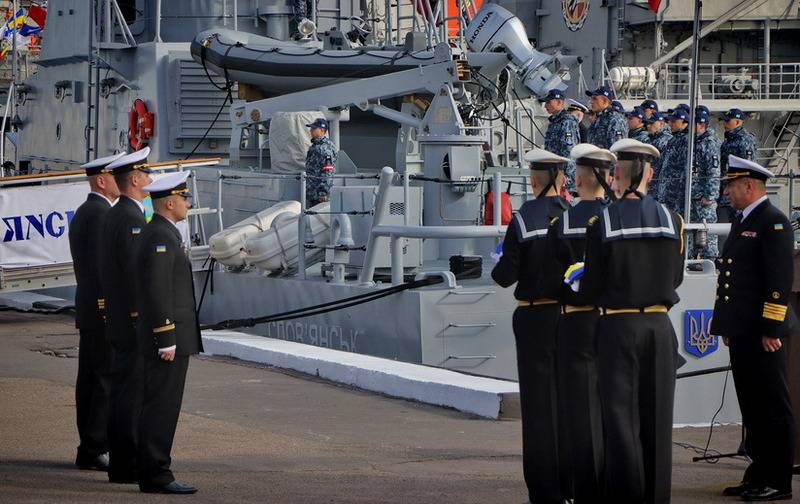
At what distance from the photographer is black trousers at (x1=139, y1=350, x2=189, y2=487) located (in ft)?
19.5

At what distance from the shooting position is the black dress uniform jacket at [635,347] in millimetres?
5316

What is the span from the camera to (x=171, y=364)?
6.02 metres

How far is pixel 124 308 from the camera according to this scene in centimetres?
639

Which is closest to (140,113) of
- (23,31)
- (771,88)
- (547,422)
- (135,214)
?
(23,31)

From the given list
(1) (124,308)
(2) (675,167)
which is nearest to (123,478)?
(1) (124,308)

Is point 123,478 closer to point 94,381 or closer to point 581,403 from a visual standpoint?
point 94,381

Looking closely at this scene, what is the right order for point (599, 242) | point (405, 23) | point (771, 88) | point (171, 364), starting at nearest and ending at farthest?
point (599, 242)
point (171, 364)
point (405, 23)
point (771, 88)

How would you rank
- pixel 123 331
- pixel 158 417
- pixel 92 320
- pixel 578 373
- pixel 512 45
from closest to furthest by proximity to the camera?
pixel 578 373, pixel 158 417, pixel 123 331, pixel 92 320, pixel 512 45

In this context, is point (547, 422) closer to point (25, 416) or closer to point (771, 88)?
point (25, 416)

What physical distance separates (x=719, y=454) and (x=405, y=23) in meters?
15.1

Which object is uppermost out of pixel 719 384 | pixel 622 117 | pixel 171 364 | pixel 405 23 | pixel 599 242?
pixel 405 23

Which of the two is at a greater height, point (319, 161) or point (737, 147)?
point (737, 147)

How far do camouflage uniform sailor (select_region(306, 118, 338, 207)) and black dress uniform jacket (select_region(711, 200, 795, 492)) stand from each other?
7.33 m

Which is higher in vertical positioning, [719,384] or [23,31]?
[23,31]
